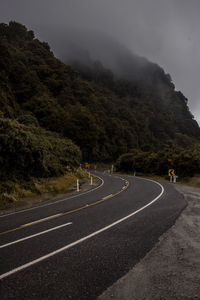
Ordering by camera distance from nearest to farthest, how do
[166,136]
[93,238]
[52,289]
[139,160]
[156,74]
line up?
[52,289] → [93,238] → [139,160] → [166,136] → [156,74]

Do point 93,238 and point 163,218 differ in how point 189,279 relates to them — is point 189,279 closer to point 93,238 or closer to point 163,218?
point 93,238

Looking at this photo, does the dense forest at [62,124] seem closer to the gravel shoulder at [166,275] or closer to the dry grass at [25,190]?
the dry grass at [25,190]

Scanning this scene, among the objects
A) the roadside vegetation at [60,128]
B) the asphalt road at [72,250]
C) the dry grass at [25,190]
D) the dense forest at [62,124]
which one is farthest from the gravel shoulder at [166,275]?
the dense forest at [62,124]

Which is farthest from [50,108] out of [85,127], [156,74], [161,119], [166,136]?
[156,74]

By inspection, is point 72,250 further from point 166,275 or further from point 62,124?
point 62,124

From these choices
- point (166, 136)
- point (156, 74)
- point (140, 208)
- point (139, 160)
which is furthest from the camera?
point (156, 74)

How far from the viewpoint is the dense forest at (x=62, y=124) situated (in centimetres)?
1490

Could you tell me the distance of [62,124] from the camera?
Answer: 45.3m

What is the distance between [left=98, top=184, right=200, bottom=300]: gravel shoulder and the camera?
2791 mm

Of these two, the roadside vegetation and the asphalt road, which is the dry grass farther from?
the asphalt road

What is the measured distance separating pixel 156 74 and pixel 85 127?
151 metres

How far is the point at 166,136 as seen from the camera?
94.0m

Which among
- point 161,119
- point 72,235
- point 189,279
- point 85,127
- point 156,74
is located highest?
point 156,74

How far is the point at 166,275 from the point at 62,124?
4399cm
